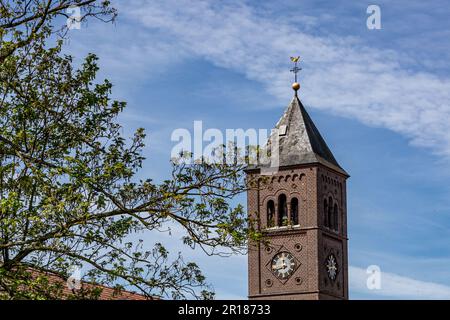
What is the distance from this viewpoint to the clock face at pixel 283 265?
72.1m

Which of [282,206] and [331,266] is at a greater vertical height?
[282,206]

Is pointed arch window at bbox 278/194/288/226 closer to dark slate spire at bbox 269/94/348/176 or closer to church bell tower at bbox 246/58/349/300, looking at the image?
church bell tower at bbox 246/58/349/300

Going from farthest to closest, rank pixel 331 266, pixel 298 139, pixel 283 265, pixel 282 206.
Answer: pixel 331 266
pixel 282 206
pixel 283 265
pixel 298 139

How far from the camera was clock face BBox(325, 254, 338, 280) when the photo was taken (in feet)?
242

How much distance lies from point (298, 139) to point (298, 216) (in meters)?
5.03

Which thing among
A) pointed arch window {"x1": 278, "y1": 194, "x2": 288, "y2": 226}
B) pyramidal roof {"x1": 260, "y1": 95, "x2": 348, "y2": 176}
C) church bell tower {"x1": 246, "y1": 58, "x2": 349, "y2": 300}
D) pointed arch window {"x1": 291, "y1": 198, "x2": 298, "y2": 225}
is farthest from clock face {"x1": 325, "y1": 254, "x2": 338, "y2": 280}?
pyramidal roof {"x1": 260, "y1": 95, "x2": 348, "y2": 176}

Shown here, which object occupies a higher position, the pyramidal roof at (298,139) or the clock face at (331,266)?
the pyramidal roof at (298,139)

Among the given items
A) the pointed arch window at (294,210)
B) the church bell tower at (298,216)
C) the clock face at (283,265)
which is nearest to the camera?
the church bell tower at (298,216)

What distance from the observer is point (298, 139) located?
2847 inches

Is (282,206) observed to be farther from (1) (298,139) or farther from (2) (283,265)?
(1) (298,139)

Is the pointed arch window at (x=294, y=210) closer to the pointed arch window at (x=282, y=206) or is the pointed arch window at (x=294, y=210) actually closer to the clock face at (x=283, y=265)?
the pointed arch window at (x=282, y=206)

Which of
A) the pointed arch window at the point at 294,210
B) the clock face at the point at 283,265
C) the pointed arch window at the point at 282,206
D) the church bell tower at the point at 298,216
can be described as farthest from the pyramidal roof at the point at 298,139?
the clock face at the point at 283,265

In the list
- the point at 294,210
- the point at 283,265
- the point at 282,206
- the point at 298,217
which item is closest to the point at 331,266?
the point at 283,265

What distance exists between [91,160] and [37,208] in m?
1.23
